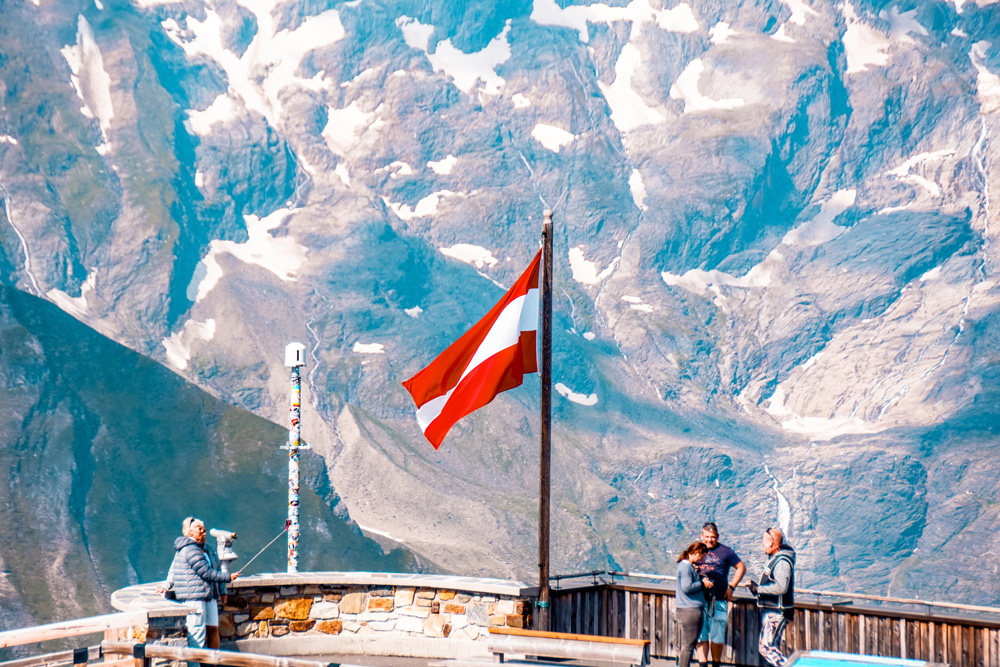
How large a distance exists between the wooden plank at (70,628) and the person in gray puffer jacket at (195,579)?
0.19m

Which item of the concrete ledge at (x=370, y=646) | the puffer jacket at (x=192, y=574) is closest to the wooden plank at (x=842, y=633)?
the concrete ledge at (x=370, y=646)

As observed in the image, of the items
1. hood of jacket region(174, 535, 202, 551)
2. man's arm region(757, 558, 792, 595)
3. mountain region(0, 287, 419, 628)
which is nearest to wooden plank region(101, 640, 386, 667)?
hood of jacket region(174, 535, 202, 551)

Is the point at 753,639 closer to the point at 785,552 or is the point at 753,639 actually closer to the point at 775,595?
the point at 775,595

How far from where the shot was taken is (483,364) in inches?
557

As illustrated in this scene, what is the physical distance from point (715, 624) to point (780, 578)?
3.51ft

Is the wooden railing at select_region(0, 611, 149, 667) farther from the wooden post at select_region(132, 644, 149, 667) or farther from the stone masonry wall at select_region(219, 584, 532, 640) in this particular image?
the stone masonry wall at select_region(219, 584, 532, 640)

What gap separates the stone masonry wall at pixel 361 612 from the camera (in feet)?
47.3

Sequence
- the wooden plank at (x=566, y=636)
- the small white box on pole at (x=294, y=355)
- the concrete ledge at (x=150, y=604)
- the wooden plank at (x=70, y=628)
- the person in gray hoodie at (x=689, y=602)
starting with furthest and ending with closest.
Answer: the small white box on pole at (x=294, y=355), the person in gray hoodie at (x=689, y=602), the concrete ledge at (x=150, y=604), the wooden plank at (x=566, y=636), the wooden plank at (x=70, y=628)

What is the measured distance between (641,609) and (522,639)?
10.2 ft

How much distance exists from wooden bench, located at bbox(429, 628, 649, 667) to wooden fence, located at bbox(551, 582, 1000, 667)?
1718mm

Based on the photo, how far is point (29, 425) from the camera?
513 ft

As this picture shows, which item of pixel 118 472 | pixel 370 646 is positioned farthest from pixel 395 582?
pixel 118 472

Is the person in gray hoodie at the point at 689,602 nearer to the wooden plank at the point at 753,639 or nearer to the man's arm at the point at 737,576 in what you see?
the man's arm at the point at 737,576

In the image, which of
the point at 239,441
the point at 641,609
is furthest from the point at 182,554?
the point at 239,441
